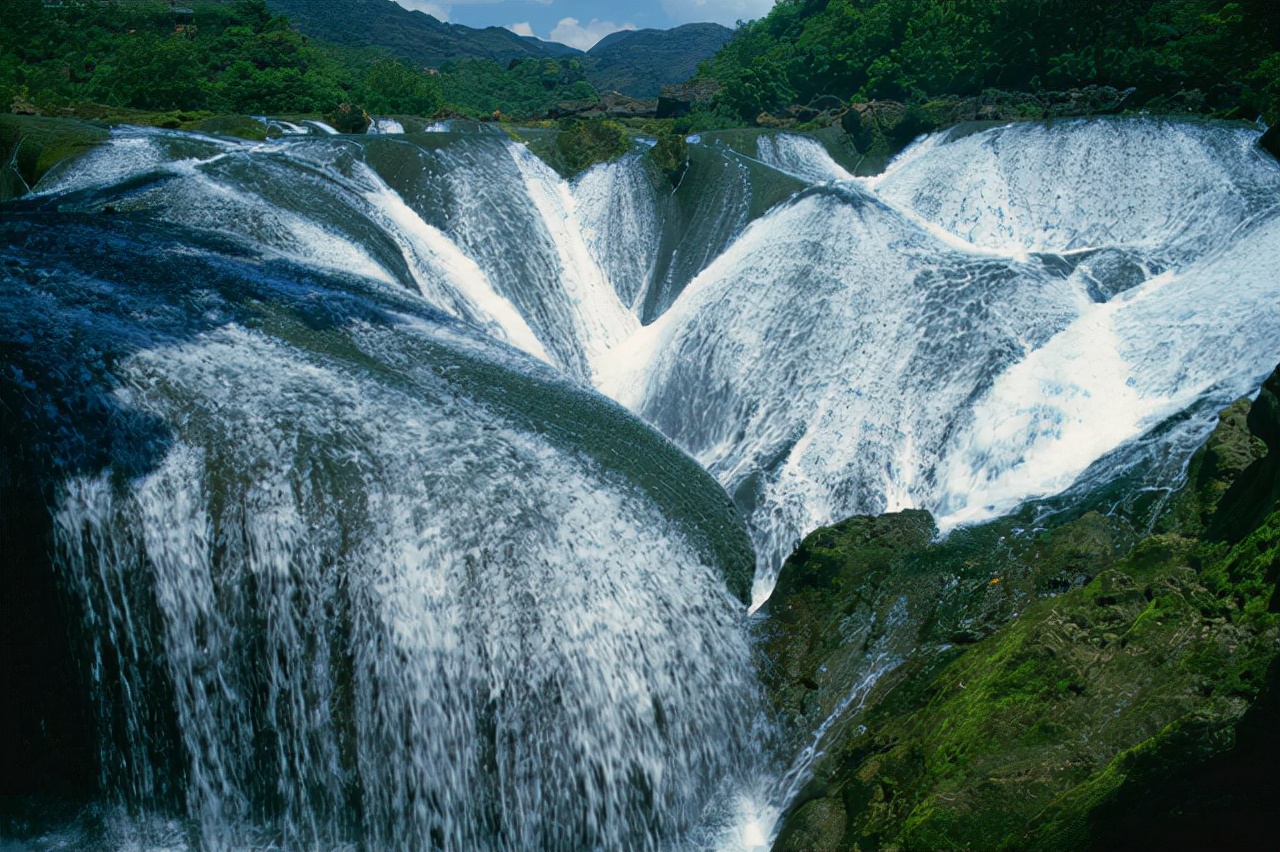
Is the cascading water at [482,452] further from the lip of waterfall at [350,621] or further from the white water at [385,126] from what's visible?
the white water at [385,126]

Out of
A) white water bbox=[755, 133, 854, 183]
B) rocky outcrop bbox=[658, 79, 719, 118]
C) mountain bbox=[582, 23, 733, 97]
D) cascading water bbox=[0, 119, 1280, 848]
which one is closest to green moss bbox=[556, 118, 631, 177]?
white water bbox=[755, 133, 854, 183]

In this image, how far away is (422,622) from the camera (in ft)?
17.4

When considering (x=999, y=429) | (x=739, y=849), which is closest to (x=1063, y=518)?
(x=999, y=429)

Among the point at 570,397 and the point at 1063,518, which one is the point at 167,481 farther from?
the point at 1063,518

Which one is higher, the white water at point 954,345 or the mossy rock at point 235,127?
the mossy rock at point 235,127

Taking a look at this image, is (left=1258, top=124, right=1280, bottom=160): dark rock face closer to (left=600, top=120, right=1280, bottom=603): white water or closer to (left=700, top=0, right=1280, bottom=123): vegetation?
(left=600, top=120, right=1280, bottom=603): white water

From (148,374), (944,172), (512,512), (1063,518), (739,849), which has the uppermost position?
(944,172)

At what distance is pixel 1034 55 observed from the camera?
2130cm

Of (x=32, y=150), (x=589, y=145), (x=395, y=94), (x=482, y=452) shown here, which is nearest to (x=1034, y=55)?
(x=589, y=145)

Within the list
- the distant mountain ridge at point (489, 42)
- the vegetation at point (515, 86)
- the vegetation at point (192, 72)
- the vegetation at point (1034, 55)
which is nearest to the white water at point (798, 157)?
the vegetation at point (1034, 55)

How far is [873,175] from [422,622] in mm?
14077

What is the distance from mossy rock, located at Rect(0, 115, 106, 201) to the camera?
38.8 feet

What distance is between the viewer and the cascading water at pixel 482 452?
5.24m

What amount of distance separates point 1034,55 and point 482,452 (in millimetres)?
20227
